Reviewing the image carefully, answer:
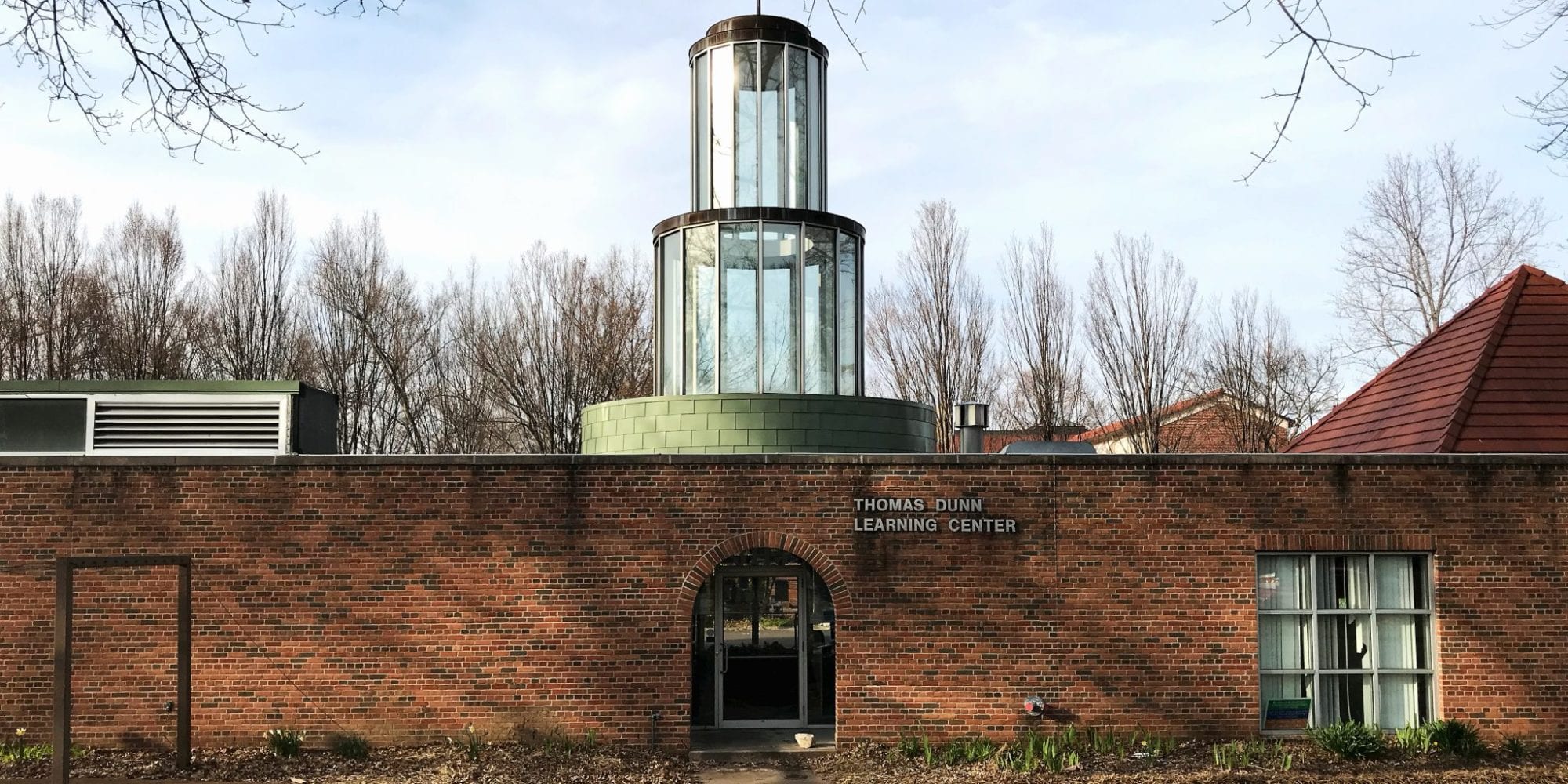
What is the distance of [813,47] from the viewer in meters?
16.5

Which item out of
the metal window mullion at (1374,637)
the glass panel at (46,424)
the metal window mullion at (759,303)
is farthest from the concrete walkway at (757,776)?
the glass panel at (46,424)

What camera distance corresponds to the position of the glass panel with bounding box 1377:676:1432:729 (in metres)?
13.0

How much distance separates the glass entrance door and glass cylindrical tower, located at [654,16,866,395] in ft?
8.84

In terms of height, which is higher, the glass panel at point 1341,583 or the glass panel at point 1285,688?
the glass panel at point 1341,583

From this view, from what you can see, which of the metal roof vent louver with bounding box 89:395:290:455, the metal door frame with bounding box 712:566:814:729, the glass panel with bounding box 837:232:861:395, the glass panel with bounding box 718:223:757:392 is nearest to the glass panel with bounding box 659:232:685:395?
the glass panel with bounding box 718:223:757:392

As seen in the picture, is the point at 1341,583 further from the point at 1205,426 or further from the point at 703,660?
the point at 1205,426

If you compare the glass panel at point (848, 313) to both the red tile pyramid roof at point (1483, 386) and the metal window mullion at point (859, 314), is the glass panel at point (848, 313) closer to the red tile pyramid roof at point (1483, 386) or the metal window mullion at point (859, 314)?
the metal window mullion at point (859, 314)

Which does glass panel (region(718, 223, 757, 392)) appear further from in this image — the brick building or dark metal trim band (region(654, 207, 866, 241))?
the brick building

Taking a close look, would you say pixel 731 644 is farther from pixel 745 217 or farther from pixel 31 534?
pixel 31 534

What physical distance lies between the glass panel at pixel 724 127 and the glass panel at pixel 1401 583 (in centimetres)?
914

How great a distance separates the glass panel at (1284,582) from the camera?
512 inches

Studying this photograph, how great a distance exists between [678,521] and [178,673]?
201 inches

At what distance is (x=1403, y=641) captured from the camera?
1303 cm

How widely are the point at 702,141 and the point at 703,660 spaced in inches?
280
